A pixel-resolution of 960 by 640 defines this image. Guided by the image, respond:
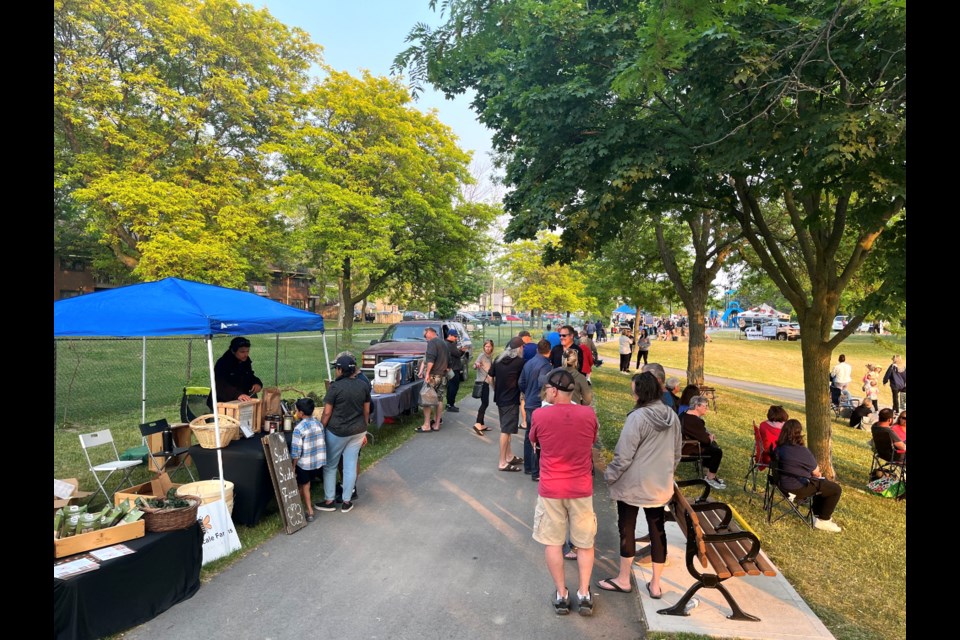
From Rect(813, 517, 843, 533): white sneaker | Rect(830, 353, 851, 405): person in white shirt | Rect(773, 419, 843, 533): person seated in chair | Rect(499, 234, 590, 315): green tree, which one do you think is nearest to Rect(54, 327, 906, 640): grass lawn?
Rect(813, 517, 843, 533): white sneaker

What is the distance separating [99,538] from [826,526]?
7327 mm

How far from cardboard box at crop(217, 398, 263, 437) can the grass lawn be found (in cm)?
121

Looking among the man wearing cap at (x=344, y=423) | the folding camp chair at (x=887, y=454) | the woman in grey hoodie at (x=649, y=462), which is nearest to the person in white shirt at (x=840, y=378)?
the folding camp chair at (x=887, y=454)

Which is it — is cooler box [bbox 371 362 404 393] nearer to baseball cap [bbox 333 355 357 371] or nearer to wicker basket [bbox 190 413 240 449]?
baseball cap [bbox 333 355 357 371]

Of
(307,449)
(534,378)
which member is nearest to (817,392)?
(534,378)

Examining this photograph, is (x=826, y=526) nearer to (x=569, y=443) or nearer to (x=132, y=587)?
(x=569, y=443)

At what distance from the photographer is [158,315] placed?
17.8 feet

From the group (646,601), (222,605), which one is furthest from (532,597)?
(222,605)

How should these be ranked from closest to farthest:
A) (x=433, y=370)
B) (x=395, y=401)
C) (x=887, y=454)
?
(x=887, y=454) < (x=395, y=401) < (x=433, y=370)

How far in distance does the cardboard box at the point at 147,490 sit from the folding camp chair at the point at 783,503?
22.5ft

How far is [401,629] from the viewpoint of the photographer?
12.7ft

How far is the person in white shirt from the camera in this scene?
47.4 ft

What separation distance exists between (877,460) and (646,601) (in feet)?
21.1
